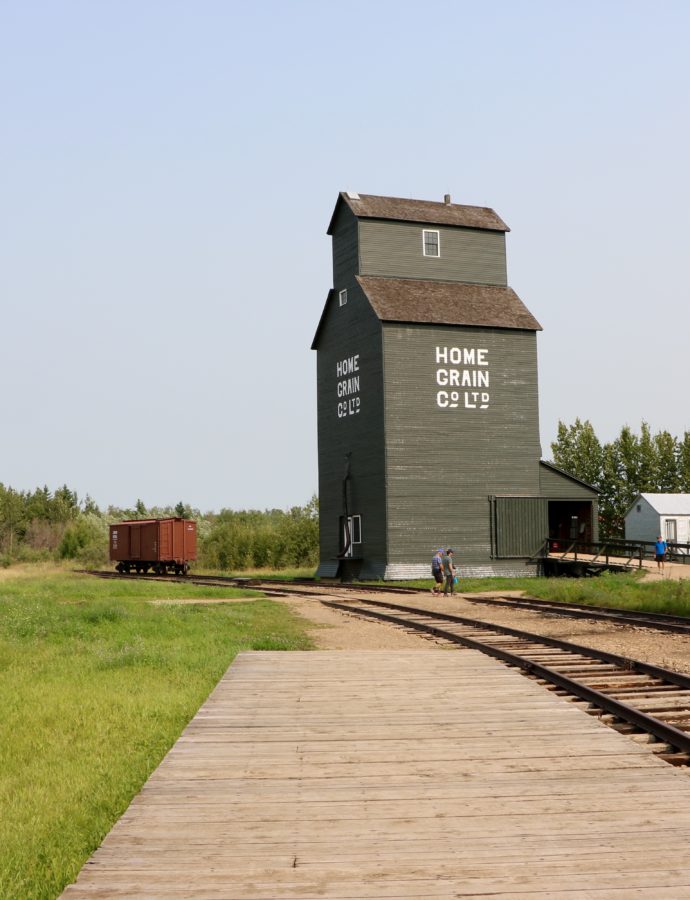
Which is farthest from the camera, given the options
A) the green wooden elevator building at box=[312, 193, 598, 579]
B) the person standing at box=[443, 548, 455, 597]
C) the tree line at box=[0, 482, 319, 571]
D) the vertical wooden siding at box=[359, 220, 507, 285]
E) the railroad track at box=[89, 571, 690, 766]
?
the tree line at box=[0, 482, 319, 571]

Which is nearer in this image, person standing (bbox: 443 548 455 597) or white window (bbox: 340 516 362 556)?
person standing (bbox: 443 548 455 597)

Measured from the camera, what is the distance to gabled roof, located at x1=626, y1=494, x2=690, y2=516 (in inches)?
2557

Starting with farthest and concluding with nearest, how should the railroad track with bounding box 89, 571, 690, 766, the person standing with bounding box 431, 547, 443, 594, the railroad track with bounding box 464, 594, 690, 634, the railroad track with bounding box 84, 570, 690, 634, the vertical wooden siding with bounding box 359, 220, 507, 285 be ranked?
the vertical wooden siding with bounding box 359, 220, 507, 285
the person standing with bounding box 431, 547, 443, 594
the railroad track with bounding box 84, 570, 690, 634
the railroad track with bounding box 464, 594, 690, 634
the railroad track with bounding box 89, 571, 690, 766

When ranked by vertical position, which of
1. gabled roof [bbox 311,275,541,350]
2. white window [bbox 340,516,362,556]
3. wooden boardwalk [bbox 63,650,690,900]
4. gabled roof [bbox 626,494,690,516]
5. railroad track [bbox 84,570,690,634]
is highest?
gabled roof [bbox 311,275,541,350]

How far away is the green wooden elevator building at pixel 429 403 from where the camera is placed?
40.6m

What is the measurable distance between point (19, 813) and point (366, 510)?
34701mm

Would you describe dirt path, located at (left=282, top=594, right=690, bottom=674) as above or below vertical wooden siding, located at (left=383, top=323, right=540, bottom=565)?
below

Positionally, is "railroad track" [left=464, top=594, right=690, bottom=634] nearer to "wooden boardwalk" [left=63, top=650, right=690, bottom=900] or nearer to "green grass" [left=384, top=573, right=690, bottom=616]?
"green grass" [left=384, top=573, right=690, bottom=616]

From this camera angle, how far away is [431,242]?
145 ft

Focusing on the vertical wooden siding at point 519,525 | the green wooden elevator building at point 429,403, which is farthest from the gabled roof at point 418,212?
the vertical wooden siding at point 519,525

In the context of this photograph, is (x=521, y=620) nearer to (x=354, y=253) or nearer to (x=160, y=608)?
(x=160, y=608)

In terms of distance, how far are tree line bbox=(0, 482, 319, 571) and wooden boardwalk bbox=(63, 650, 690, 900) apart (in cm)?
4988

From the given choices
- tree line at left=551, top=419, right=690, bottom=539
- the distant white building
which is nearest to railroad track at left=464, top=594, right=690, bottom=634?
the distant white building

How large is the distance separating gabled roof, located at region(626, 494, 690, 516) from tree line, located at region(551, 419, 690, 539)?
12.2 m
